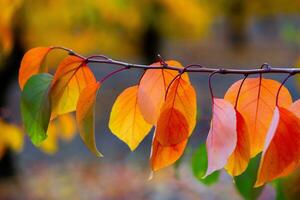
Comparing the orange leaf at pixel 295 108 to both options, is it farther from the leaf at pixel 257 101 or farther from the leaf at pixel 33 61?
the leaf at pixel 33 61

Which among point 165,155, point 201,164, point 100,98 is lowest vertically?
point 100,98

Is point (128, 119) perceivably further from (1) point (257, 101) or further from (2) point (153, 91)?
(1) point (257, 101)

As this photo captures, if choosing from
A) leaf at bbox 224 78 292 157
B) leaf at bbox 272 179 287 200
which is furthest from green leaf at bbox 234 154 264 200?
leaf at bbox 224 78 292 157

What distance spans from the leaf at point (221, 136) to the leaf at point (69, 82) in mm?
186

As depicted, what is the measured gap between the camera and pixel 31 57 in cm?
80

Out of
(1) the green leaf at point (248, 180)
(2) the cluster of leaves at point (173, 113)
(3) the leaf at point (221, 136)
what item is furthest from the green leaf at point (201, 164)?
(3) the leaf at point (221, 136)

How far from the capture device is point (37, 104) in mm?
730

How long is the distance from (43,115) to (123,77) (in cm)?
937

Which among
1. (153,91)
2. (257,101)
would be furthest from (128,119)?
(257,101)

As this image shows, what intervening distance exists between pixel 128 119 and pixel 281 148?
213mm

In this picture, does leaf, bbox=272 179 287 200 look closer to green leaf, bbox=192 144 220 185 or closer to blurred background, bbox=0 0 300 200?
blurred background, bbox=0 0 300 200

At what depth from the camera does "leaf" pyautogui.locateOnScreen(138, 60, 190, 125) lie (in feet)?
2.38

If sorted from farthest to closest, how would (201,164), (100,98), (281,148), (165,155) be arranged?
1. (100,98)
2. (201,164)
3. (165,155)
4. (281,148)

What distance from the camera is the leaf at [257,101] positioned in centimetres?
71
